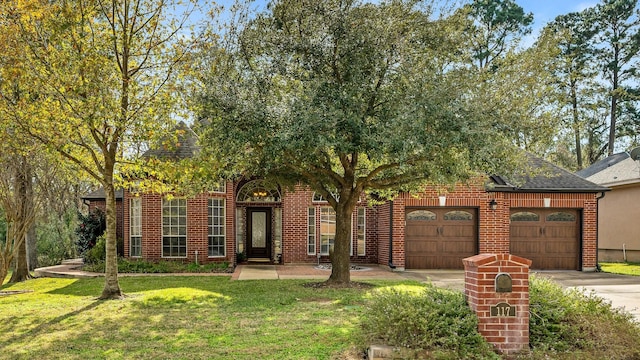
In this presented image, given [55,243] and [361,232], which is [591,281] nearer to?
[361,232]

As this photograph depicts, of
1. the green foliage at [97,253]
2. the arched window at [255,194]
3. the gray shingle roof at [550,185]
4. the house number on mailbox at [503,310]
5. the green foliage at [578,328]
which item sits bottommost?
the green foliage at [97,253]

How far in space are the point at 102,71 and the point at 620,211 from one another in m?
21.7

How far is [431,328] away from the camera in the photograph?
6.13 meters

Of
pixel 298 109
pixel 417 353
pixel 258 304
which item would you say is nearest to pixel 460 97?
pixel 298 109

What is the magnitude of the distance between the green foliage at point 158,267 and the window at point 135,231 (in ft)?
1.54

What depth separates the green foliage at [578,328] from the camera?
20.3ft

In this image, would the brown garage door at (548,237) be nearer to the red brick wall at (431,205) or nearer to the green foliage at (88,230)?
the red brick wall at (431,205)

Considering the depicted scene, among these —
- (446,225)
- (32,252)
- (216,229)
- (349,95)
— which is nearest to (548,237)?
(446,225)

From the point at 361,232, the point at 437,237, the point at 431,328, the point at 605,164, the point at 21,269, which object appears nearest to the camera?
the point at 431,328

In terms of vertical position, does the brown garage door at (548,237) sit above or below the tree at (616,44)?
below

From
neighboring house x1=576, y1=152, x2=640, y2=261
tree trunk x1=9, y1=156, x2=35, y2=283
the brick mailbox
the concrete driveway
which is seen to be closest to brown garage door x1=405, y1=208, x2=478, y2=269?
the concrete driveway

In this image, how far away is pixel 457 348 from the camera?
5.89m

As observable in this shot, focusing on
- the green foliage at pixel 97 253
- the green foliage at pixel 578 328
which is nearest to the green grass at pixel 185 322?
the green foliage at pixel 578 328

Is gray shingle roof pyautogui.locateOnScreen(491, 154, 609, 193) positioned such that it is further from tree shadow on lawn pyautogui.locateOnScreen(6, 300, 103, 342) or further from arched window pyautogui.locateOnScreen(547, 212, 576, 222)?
tree shadow on lawn pyautogui.locateOnScreen(6, 300, 103, 342)
